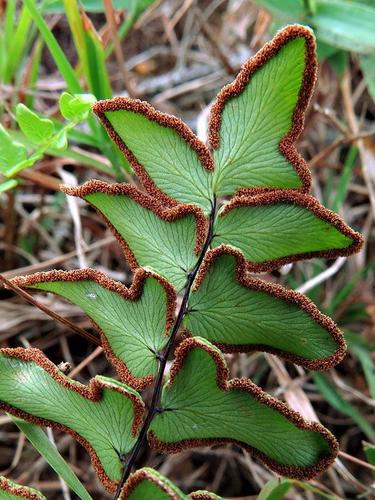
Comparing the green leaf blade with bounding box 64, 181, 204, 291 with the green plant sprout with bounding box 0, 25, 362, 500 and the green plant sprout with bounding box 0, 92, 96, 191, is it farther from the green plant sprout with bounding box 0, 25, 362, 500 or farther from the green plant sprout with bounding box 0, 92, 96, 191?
the green plant sprout with bounding box 0, 92, 96, 191

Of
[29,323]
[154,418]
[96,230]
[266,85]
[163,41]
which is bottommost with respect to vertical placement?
[29,323]

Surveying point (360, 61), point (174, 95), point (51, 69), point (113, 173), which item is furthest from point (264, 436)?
point (51, 69)

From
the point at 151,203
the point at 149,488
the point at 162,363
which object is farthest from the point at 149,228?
the point at 149,488

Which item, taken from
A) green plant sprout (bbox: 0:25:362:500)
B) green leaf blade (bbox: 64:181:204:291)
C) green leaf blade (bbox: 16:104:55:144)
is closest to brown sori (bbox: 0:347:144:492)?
green plant sprout (bbox: 0:25:362:500)

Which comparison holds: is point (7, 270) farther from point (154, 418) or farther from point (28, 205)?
point (154, 418)

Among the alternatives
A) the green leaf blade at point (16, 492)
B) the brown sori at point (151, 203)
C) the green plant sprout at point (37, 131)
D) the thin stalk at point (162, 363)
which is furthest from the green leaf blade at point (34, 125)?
the green leaf blade at point (16, 492)

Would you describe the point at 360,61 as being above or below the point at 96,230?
above

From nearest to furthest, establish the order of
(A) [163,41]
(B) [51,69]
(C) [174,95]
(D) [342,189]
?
(D) [342,189], (C) [174,95], (B) [51,69], (A) [163,41]
